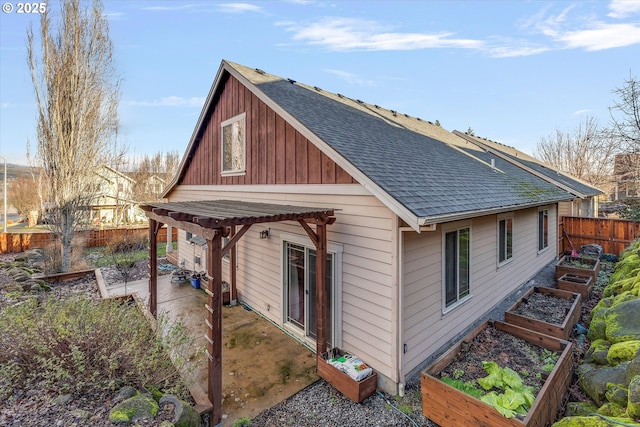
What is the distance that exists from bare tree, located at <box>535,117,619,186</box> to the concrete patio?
30.2 metres

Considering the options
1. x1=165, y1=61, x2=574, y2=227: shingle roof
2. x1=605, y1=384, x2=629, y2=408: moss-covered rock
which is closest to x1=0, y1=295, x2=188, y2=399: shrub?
x1=165, y1=61, x2=574, y2=227: shingle roof

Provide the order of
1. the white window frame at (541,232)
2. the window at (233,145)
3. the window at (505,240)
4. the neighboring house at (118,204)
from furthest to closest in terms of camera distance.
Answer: the neighboring house at (118,204) < the white window frame at (541,232) < the window at (233,145) < the window at (505,240)

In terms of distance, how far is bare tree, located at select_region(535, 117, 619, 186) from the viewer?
1024 inches

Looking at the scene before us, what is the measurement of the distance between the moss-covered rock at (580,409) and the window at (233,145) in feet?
24.4

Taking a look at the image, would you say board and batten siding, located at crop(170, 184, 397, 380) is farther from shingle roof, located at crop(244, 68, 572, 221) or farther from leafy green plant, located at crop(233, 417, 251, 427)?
leafy green plant, located at crop(233, 417, 251, 427)

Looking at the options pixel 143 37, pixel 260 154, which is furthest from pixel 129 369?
pixel 143 37

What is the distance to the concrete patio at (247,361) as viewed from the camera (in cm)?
A: 422

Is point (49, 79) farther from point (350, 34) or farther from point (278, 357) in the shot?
→ point (278, 357)

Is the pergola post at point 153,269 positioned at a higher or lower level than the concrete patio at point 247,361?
higher

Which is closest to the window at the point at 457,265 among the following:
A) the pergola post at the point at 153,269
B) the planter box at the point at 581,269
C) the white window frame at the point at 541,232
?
the planter box at the point at 581,269

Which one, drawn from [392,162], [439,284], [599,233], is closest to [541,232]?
[599,233]

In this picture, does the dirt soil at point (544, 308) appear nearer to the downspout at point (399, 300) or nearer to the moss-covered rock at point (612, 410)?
the moss-covered rock at point (612, 410)

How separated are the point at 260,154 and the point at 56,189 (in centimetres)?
928

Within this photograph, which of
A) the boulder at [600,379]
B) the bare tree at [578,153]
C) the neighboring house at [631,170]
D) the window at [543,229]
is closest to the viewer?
the boulder at [600,379]
